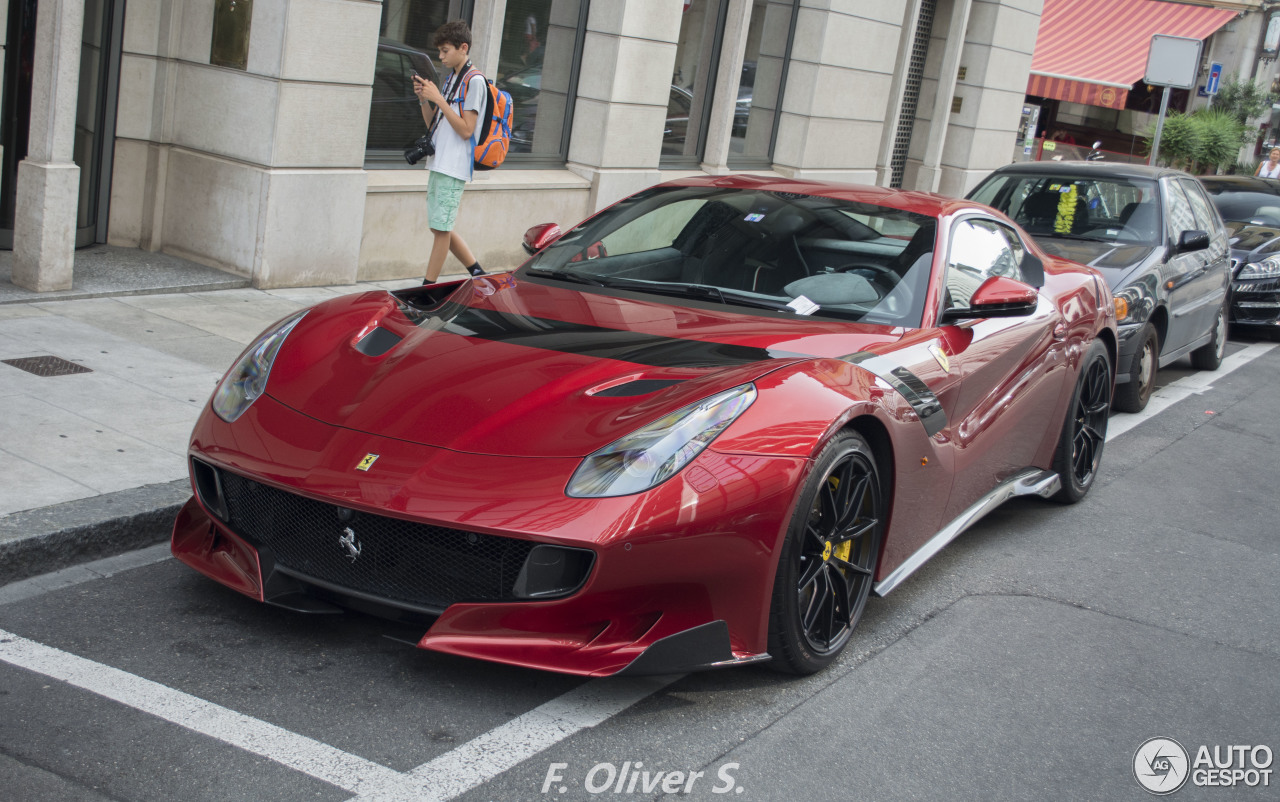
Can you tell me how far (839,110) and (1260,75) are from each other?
26.3 m

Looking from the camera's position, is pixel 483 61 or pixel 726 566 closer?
pixel 726 566

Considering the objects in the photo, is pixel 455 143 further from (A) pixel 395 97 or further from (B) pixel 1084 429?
(B) pixel 1084 429

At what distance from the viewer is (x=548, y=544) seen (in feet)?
10.5

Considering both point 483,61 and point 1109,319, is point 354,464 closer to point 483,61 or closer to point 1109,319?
point 1109,319

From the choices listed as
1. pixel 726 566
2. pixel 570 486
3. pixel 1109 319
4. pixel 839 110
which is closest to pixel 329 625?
pixel 570 486

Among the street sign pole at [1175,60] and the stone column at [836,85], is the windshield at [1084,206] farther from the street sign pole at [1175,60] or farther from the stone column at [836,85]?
the street sign pole at [1175,60]

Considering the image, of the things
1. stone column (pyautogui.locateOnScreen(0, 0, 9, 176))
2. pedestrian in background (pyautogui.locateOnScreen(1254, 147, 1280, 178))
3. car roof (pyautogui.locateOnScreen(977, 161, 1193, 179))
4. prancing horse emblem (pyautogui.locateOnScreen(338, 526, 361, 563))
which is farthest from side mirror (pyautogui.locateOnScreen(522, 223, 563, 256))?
pedestrian in background (pyautogui.locateOnScreen(1254, 147, 1280, 178))

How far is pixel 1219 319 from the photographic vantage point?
10.4 m

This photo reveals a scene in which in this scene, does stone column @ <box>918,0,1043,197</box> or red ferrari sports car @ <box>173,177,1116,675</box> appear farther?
stone column @ <box>918,0,1043,197</box>

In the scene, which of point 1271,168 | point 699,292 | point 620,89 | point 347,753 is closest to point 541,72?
point 620,89

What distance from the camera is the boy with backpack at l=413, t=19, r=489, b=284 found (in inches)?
329

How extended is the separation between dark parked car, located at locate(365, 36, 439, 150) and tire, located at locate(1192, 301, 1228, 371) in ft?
21.6

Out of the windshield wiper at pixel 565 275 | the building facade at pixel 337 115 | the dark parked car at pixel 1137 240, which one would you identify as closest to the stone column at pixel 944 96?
the building facade at pixel 337 115

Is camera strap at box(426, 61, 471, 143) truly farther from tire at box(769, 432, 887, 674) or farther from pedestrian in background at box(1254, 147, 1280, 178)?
pedestrian in background at box(1254, 147, 1280, 178)
